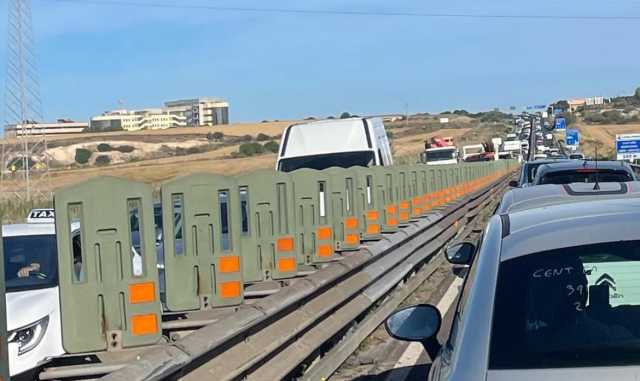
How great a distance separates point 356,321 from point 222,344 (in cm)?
435

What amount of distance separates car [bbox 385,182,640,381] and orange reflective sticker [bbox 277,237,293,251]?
7170mm

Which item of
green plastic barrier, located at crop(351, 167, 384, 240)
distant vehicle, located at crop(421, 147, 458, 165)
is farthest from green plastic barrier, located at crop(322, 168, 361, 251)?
distant vehicle, located at crop(421, 147, 458, 165)

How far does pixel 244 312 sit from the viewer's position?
22.4 ft

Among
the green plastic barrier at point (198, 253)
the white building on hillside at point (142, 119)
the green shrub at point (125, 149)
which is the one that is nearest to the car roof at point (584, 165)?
the green plastic barrier at point (198, 253)

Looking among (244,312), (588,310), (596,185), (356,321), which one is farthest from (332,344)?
(588,310)

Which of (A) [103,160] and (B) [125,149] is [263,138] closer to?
(B) [125,149]

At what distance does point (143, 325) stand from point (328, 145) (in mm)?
13375

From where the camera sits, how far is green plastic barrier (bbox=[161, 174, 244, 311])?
896 centimetres

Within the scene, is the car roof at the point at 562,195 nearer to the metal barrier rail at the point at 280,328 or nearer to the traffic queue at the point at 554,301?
the traffic queue at the point at 554,301

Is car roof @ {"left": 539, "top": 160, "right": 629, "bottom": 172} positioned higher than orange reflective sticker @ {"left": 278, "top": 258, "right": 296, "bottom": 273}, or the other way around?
car roof @ {"left": 539, "top": 160, "right": 629, "bottom": 172}

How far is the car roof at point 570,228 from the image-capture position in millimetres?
3396

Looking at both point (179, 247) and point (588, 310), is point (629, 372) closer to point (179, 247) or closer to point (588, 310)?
point (588, 310)

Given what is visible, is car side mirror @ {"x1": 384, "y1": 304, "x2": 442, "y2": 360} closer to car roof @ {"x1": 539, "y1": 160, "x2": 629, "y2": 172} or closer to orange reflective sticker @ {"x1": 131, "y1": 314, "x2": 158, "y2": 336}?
orange reflective sticker @ {"x1": 131, "y1": 314, "x2": 158, "y2": 336}

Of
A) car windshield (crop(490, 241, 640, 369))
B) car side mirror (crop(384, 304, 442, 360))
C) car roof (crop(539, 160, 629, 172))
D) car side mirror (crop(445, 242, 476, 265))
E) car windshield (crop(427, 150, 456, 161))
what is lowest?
car windshield (crop(427, 150, 456, 161))
